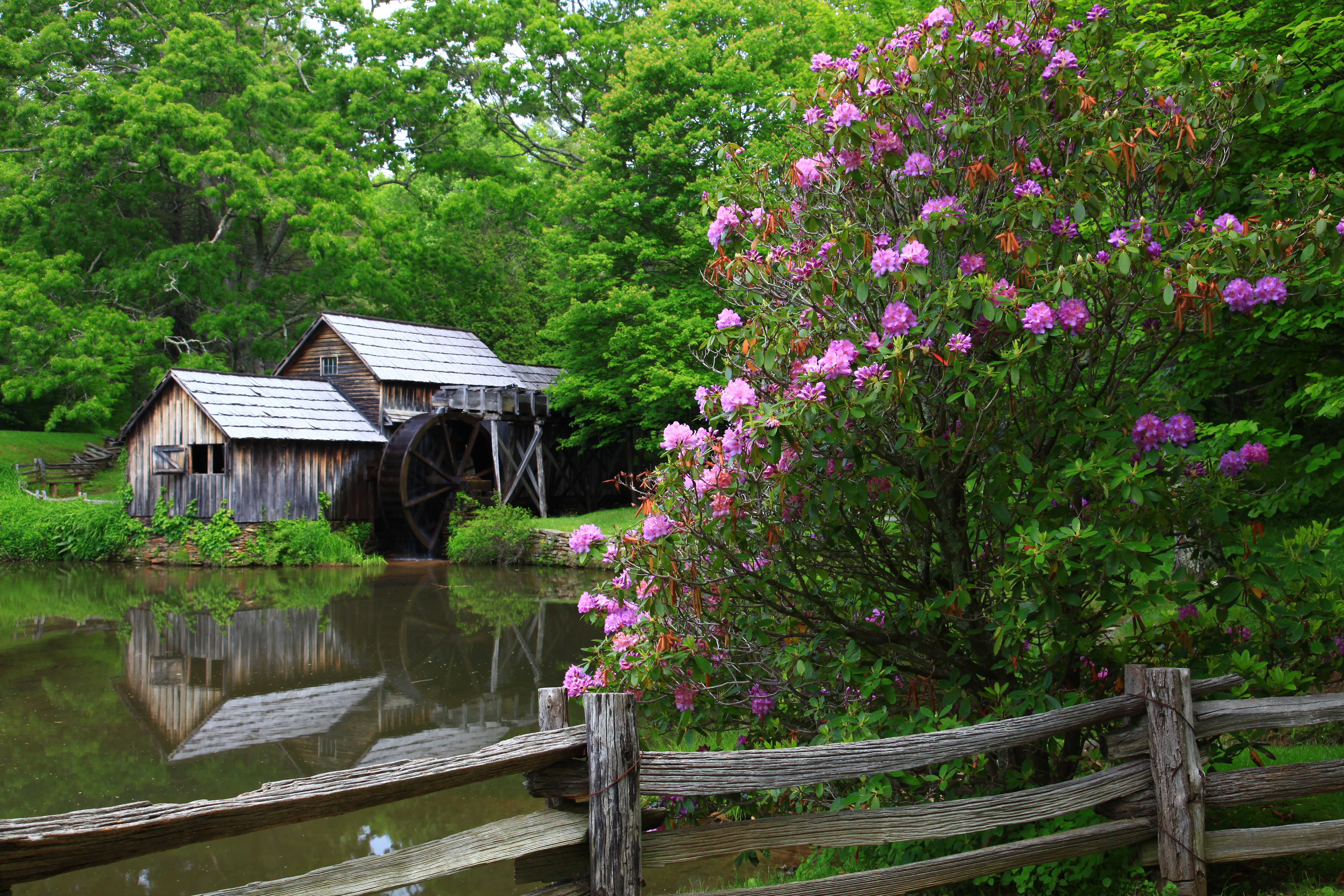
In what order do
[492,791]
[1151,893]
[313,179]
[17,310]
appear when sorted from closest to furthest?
1. [1151,893]
2. [492,791]
3. [17,310]
4. [313,179]

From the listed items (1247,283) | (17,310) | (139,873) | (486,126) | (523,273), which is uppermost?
(486,126)

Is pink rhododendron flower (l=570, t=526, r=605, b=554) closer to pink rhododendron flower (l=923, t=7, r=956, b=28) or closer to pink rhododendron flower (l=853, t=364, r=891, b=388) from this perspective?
pink rhododendron flower (l=853, t=364, r=891, b=388)

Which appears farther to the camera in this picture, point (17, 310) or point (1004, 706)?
point (17, 310)

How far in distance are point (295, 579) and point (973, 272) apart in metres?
17.5

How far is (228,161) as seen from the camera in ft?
94.6

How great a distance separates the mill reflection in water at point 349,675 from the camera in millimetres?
8102

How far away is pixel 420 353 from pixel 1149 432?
24108 mm

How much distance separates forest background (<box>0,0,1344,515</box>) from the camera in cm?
2325

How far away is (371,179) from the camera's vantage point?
36031 millimetres

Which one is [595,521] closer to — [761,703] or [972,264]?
[761,703]

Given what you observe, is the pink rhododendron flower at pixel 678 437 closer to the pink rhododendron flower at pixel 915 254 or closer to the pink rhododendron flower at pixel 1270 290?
the pink rhododendron flower at pixel 915 254

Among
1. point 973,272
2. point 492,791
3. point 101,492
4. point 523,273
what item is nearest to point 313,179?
point 523,273

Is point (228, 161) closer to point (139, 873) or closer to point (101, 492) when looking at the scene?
point (101, 492)

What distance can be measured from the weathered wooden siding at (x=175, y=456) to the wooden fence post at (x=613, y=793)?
20.8m
